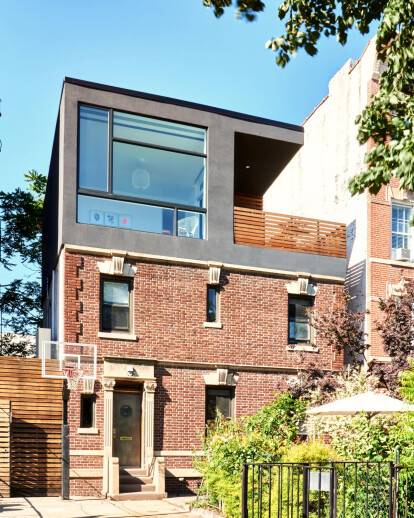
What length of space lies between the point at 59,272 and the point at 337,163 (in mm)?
11687

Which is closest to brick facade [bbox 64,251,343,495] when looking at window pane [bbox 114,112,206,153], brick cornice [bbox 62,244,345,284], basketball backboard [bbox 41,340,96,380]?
brick cornice [bbox 62,244,345,284]

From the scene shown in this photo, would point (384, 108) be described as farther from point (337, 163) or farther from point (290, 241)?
point (337, 163)

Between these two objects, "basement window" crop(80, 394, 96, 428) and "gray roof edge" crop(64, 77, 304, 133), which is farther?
"gray roof edge" crop(64, 77, 304, 133)

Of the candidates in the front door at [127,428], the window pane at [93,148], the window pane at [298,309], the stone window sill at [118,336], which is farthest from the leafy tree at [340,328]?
the window pane at [93,148]

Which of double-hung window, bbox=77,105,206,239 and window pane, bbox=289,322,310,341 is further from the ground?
double-hung window, bbox=77,105,206,239

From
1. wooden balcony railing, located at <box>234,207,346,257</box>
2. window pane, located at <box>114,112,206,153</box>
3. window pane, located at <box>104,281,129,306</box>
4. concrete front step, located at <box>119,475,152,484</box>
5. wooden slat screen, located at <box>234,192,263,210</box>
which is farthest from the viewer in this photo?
wooden slat screen, located at <box>234,192,263,210</box>

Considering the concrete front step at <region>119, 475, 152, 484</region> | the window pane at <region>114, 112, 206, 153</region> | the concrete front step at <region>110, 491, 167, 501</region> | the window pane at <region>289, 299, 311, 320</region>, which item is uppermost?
the window pane at <region>114, 112, 206, 153</region>

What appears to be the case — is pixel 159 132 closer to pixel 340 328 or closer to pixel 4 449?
pixel 340 328

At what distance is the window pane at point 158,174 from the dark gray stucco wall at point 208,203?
47 centimetres

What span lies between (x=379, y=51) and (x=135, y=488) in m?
12.5

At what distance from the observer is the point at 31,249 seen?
35438 mm

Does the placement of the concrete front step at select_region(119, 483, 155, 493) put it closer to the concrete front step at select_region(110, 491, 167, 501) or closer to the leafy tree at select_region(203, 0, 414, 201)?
the concrete front step at select_region(110, 491, 167, 501)

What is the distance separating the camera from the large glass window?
2361 centimetres

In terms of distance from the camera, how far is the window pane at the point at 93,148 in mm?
Result: 19578
